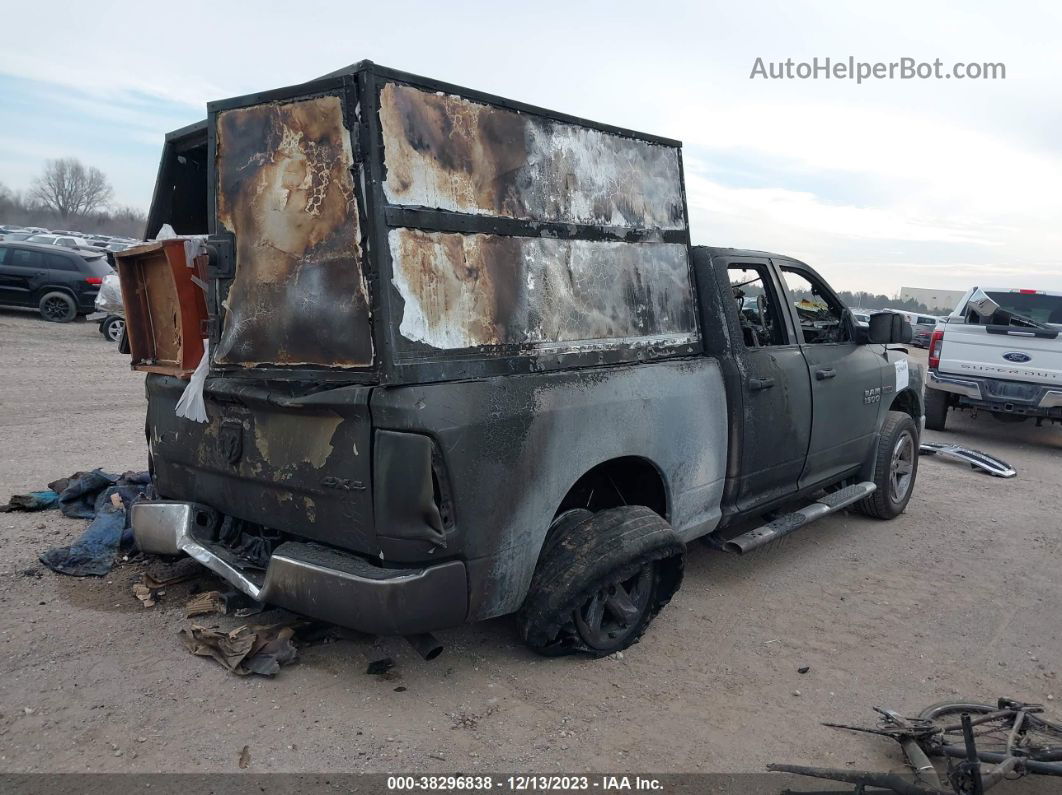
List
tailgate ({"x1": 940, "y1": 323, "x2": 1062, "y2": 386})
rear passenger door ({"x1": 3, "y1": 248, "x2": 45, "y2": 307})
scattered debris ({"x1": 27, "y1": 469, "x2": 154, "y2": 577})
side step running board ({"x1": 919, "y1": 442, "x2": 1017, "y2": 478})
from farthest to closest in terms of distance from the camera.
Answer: rear passenger door ({"x1": 3, "y1": 248, "x2": 45, "y2": 307})
tailgate ({"x1": 940, "y1": 323, "x2": 1062, "y2": 386})
side step running board ({"x1": 919, "y1": 442, "x2": 1017, "y2": 478})
scattered debris ({"x1": 27, "y1": 469, "x2": 154, "y2": 577})

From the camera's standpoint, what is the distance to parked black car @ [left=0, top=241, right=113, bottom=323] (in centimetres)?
1577

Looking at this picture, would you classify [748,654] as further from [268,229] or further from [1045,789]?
[268,229]

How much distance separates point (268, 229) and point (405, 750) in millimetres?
2069

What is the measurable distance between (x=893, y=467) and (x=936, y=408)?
187 inches

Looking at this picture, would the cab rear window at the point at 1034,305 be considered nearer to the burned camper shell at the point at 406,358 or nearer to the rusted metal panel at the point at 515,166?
the rusted metal panel at the point at 515,166

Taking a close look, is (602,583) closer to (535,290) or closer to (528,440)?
(528,440)

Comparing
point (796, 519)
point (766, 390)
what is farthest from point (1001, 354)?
point (766, 390)

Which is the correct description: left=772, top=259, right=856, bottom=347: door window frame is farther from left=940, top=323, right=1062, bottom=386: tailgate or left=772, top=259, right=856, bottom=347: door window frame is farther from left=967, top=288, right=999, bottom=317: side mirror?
left=967, top=288, right=999, bottom=317: side mirror

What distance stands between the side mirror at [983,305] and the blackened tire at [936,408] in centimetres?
111

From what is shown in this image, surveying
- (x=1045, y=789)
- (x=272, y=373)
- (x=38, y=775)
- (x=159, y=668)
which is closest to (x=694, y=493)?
(x=1045, y=789)

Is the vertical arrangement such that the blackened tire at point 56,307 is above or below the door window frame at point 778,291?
above

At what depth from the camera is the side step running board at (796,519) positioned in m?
4.43

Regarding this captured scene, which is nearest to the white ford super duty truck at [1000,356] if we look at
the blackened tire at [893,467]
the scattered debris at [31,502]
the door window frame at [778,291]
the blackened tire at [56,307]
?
the blackened tire at [893,467]

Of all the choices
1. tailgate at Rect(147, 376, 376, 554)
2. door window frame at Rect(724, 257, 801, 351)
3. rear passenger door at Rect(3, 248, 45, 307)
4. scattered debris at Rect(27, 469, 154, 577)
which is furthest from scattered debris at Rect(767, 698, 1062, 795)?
rear passenger door at Rect(3, 248, 45, 307)
